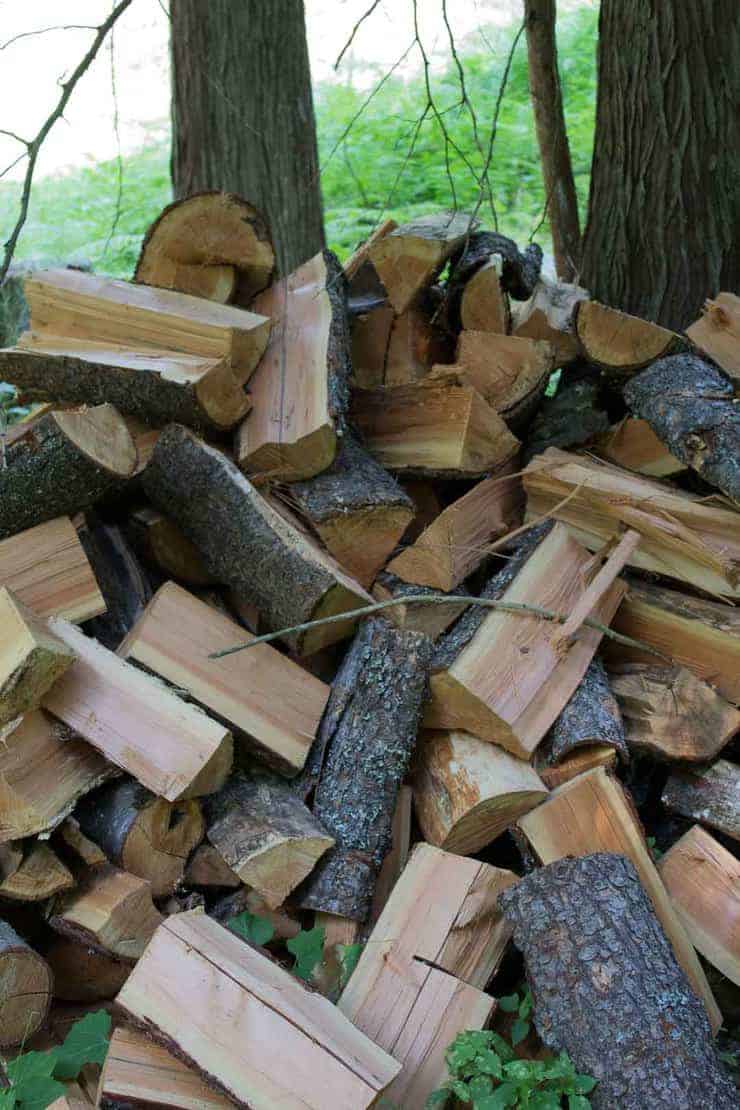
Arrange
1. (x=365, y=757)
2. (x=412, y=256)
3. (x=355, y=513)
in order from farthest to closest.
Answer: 1. (x=412, y=256)
2. (x=355, y=513)
3. (x=365, y=757)

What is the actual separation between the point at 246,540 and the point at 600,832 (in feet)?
3.56

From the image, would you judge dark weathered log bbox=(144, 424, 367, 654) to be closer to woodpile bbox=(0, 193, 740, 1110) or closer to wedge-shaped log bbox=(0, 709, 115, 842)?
woodpile bbox=(0, 193, 740, 1110)

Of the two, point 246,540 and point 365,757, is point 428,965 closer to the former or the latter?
point 365,757

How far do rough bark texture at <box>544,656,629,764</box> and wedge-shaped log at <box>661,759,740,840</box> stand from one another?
169mm

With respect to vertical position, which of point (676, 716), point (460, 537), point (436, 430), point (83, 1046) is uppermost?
point (436, 430)

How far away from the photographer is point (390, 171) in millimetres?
7098

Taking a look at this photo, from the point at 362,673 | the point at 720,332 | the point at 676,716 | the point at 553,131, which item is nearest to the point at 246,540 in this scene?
the point at 362,673

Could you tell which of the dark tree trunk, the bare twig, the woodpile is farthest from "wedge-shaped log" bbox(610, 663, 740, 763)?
the bare twig

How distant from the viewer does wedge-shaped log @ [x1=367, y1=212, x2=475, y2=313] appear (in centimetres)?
291

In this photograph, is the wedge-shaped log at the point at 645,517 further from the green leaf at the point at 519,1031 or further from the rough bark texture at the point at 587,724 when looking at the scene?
the green leaf at the point at 519,1031

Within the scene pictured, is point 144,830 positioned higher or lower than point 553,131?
lower

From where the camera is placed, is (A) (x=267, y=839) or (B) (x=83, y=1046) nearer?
(B) (x=83, y=1046)

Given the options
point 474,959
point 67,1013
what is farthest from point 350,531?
point 67,1013

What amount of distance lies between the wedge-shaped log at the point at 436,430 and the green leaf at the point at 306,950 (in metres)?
1.28
